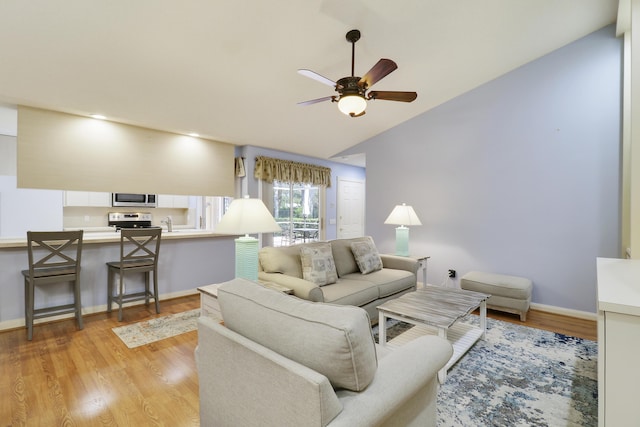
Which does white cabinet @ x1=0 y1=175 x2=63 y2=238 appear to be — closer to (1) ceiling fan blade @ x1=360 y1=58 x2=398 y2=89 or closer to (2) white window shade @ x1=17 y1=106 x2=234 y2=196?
(2) white window shade @ x1=17 y1=106 x2=234 y2=196

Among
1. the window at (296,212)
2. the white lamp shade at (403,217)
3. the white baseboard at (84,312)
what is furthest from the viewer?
the window at (296,212)

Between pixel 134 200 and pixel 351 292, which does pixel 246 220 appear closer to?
pixel 351 292

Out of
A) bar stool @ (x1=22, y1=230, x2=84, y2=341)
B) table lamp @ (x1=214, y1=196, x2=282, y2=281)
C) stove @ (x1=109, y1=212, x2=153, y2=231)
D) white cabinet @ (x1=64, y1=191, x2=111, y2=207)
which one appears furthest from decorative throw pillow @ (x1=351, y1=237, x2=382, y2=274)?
white cabinet @ (x1=64, y1=191, x2=111, y2=207)

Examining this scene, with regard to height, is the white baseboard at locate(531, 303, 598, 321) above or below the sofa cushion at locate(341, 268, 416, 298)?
below

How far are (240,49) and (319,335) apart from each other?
9.48 ft

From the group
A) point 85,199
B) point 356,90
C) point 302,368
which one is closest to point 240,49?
point 356,90

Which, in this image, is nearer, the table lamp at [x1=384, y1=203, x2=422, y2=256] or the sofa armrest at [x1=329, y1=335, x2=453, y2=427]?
the sofa armrest at [x1=329, y1=335, x2=453, y2=427]

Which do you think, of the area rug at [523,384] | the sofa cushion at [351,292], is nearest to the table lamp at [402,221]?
the sofa cushion at [351,292]

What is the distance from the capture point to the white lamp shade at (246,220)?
7.74 ft

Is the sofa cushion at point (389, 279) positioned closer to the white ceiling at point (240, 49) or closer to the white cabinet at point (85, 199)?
the white ceiling at point (240, 49)

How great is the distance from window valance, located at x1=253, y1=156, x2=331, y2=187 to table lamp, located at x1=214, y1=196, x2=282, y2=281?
2847 mm

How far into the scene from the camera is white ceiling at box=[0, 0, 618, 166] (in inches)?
96.7

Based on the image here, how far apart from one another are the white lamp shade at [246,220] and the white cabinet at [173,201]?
13.9 ft

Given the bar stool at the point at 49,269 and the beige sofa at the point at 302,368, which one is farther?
the bar stool at the point at 49,269
